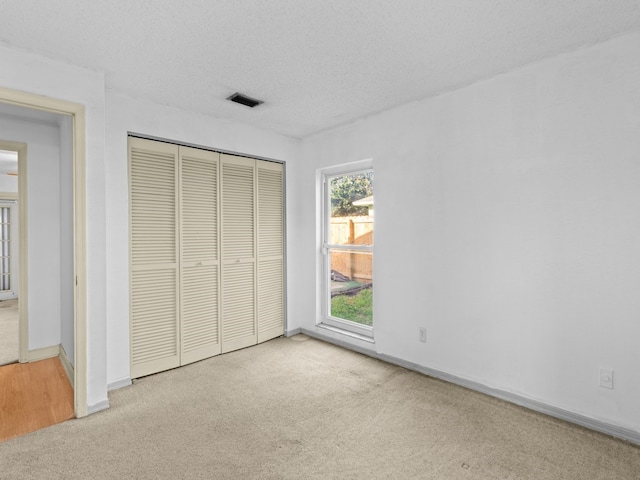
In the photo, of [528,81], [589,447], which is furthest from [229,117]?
[589,447]

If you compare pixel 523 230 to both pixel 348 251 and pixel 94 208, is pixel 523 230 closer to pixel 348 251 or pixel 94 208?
pixel 348 251

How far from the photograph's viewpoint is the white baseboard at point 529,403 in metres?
2.14

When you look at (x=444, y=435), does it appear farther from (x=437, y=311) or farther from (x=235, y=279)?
(x=235, y=279)

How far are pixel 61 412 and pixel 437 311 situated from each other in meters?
2.94

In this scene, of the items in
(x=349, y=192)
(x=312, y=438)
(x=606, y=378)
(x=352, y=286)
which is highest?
(x=349, y=192)

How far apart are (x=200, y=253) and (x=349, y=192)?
5.69 feet

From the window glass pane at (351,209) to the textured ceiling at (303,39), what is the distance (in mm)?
1130

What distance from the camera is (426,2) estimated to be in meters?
1.81


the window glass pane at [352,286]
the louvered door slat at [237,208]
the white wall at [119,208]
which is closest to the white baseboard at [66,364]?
the white wall at [119,208]

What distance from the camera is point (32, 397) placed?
271 cm

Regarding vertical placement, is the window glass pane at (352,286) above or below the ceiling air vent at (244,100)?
below

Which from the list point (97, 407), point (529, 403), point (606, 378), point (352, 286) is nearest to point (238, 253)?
point (352, 286)

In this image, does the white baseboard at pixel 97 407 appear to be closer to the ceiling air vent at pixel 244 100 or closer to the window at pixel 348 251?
the window at pixel 348 251

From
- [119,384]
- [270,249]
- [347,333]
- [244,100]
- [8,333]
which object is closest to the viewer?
[119,384]
